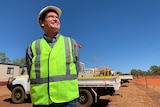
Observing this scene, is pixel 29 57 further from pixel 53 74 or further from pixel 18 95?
pixel 18 95

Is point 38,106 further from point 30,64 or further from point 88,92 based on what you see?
point 88,92

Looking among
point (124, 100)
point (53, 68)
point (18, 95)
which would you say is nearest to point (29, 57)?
point (53, 68)

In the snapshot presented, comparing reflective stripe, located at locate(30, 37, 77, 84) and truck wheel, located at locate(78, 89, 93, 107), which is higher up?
reflective stripe, located at locate(30, 37, 77, 84)

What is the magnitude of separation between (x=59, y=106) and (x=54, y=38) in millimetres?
745

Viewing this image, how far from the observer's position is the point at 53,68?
226cm

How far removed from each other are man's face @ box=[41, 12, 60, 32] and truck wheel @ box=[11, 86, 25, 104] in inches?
402

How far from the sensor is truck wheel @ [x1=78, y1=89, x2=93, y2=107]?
32.7 feet

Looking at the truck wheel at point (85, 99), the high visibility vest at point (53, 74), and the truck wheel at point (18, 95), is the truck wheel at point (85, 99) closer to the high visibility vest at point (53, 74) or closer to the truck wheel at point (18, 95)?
the truck wheel at point (18, 95)

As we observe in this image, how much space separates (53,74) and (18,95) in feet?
34.8

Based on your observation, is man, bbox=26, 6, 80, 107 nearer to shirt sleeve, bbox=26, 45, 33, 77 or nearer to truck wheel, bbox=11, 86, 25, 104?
shirt sleeve, bbox=26, 45, 33, 77

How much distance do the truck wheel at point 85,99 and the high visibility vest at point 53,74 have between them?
782 cm

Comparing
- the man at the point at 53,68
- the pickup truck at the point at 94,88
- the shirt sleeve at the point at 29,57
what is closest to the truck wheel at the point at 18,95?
the pickup truck at the point at 94,88

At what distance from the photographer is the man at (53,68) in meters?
2.21

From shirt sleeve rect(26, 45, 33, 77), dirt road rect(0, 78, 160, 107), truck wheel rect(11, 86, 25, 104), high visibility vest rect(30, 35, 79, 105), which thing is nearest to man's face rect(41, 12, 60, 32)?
high visibility vest rect(30, 35, 79, 105)
